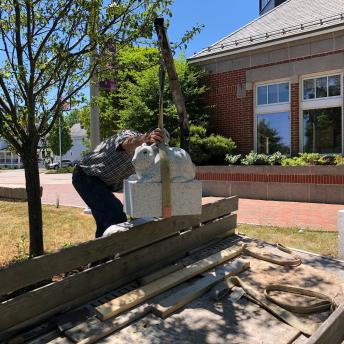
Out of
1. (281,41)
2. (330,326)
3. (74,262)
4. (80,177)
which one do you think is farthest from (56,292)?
(281,41)

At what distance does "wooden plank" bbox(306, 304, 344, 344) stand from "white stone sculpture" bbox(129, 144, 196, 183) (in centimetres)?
148

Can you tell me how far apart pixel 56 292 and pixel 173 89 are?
220cm

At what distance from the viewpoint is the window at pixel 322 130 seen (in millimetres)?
12344

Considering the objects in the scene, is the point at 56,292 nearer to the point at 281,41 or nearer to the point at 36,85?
the point at 36,85

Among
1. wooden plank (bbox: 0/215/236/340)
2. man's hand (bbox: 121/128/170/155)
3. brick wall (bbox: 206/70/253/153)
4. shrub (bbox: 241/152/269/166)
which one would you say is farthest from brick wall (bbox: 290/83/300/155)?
man's hand (bbox: 121/128/170/155)

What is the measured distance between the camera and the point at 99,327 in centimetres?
299

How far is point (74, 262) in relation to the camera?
3266 mm

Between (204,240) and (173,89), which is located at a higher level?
(173,89)

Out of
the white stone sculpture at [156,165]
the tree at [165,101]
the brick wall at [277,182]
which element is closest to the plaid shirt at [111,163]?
the white stone sculpture at [156,165]

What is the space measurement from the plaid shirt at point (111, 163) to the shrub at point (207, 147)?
8.38 meters

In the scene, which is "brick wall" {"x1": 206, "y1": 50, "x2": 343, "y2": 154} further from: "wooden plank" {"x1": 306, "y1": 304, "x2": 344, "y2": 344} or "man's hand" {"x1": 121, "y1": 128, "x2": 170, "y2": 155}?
"wooden plank" {"x1": 306, "y1": 304, "x2": 344, "y2": 344}

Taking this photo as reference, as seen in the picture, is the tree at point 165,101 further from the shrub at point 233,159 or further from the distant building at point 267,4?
the distant building at point 267,4

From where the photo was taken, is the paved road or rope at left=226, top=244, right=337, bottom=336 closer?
rope at left=226, top=244, right=337, bottom=336

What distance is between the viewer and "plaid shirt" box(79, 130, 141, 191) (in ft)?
14.0
